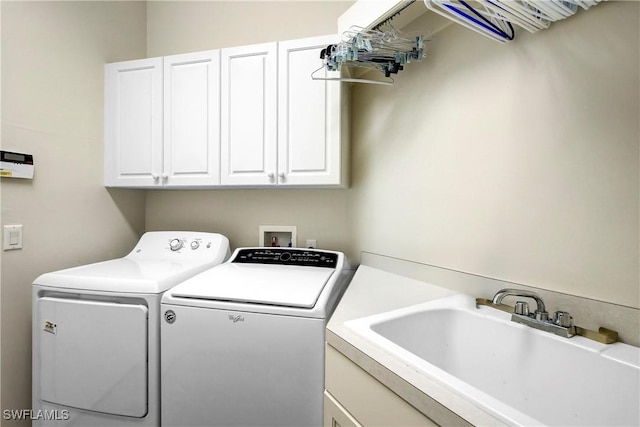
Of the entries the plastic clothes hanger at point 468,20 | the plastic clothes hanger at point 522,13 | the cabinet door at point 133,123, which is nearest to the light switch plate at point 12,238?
the cabinet door at point 133,123

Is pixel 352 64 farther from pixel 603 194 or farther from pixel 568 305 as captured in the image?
pixel 568 305

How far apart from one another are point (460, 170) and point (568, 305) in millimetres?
620

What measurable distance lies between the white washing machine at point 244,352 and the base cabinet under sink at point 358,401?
119mm

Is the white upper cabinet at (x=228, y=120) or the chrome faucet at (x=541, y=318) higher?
the white upper cabinet at (x=228, y=120)

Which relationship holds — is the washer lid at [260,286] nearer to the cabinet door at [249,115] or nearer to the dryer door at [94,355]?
the dryer door at [94,355]

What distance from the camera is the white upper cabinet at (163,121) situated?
1.92 m

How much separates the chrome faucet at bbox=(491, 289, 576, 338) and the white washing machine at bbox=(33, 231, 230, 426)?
1376mm

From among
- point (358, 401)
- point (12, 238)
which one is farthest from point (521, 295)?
point (12, 238)

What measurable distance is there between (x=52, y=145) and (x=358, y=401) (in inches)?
79.3

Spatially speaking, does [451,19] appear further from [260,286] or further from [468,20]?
[260,286]

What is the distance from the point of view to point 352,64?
156 cm

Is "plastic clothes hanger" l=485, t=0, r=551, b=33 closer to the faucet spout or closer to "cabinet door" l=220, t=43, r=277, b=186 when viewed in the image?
the faucet spout

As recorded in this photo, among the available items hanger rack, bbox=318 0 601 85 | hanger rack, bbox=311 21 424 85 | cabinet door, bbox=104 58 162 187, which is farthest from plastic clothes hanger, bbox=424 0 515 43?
cabinet door, bbox=104 58 162 187

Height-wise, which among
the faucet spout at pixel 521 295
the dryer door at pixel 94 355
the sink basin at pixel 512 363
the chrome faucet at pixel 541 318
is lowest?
the dryer door at pixel 94 355
